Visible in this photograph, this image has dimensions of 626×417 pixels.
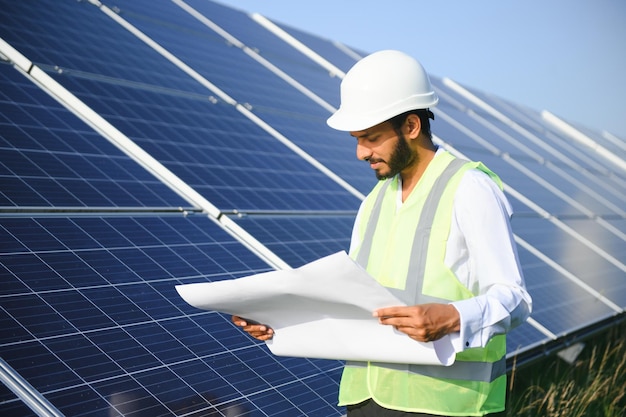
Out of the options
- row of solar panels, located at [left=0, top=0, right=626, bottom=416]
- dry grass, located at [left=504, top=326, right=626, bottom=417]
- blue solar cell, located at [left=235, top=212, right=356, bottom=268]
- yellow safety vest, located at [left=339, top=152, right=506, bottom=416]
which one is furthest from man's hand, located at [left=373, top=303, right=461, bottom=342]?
dry grass, located at [left=504, top=326, right=626, bottom=417]

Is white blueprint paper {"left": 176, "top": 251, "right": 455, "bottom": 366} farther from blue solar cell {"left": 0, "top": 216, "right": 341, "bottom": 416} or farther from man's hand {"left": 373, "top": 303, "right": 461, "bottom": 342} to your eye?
blue solar cell {"left": 0, "top": 216, "right": 341, "bottom": 416}

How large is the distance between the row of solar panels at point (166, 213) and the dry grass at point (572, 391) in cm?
47

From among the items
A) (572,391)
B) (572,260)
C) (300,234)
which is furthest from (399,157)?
(572,260)

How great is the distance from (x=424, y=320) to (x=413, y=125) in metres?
0.79

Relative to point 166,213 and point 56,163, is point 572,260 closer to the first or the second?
point 166,213

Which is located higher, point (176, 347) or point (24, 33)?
point (24, 33)

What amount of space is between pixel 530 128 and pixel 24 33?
517 inches

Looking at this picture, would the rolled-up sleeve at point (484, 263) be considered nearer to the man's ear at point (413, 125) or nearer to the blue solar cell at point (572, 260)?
the man's ear at point (413, 125)

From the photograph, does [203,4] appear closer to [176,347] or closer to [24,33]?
[24,33]

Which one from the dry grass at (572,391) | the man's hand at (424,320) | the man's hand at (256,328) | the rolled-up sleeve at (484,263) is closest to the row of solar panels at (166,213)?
the dry grass at (572,391)

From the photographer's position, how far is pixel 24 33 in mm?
6930

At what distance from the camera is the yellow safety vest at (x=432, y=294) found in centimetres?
316

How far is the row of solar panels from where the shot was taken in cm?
405

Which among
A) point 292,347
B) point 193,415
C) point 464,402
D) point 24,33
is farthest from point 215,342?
point 24,33
